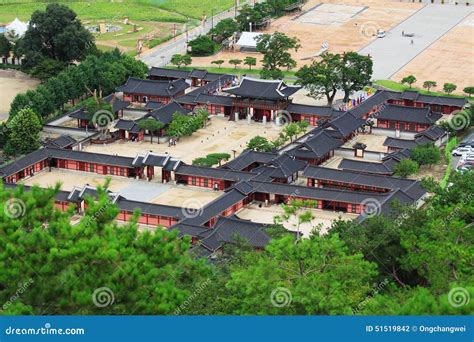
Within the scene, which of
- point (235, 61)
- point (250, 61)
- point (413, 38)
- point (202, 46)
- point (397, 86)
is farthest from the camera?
point (413, 38)

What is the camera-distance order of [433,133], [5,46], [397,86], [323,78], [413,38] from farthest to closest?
[413,38], [5,46], [397,86], [323,78], [433,133]

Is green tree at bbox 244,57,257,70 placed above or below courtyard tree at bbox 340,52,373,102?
below

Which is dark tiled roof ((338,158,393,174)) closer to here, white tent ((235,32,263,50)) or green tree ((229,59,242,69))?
green tree ((229,59,242,69))

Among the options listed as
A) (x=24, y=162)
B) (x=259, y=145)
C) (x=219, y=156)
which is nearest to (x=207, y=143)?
(x=259, y=145)

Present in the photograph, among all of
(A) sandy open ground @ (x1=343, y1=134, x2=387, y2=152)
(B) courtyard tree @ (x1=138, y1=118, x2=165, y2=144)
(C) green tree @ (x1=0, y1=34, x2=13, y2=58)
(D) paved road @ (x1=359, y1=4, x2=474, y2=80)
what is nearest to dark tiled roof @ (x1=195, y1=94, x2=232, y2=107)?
(B) courtyard tree @ (x1=138, y1=118, x2=165, y2=144)

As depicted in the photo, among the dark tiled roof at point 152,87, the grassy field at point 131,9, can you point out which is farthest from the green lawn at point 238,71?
the grassy field at point 131,9

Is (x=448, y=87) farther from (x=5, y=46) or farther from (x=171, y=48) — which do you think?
(x=5, y=46)
